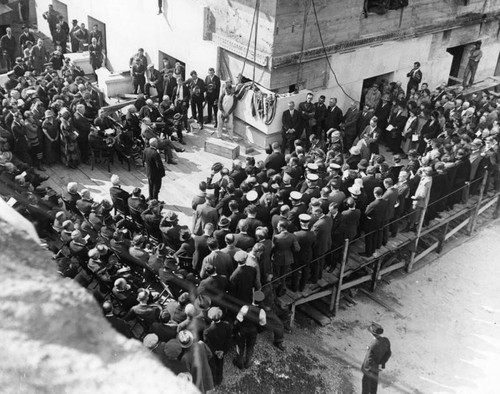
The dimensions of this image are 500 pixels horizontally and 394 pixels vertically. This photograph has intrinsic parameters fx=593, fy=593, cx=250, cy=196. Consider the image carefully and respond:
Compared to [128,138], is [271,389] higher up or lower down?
lower down

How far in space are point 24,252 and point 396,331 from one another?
300 inches

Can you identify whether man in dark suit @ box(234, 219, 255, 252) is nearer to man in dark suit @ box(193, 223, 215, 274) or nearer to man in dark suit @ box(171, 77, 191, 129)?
man in dark suit @ box(193, 223, 215, 274)

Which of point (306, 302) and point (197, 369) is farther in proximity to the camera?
point (306, 302)

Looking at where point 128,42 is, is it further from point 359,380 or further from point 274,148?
point 359,380

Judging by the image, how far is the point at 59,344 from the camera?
29.7 feet

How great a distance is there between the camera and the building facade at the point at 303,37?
55.4 ft

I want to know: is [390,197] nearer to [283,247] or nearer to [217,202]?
[283,247]

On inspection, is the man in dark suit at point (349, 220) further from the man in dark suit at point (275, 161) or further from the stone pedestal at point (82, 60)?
the stone pedestal at point (82, 60)

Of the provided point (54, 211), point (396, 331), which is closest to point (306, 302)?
point (396, 331)

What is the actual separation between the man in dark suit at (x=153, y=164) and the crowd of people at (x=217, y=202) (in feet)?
0.16

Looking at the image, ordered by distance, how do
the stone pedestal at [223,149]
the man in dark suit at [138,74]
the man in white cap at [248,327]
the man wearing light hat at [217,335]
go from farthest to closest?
1. the man in dark suit at [138,74]
2. the stone pedestal at [223,149]
3. the man in white cap at [248,327]
4. the man wearing light hat at [217,335]

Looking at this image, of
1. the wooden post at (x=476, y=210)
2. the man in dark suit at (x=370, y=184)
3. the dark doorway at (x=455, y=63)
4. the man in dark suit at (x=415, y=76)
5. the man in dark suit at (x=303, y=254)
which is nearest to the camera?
the man in dark suit at (x=303, y=254)

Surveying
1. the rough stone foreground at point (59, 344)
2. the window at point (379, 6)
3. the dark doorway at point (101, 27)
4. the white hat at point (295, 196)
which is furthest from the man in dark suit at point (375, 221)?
the dark doorway at point (101, 27)

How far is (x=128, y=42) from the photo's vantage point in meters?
22.2
